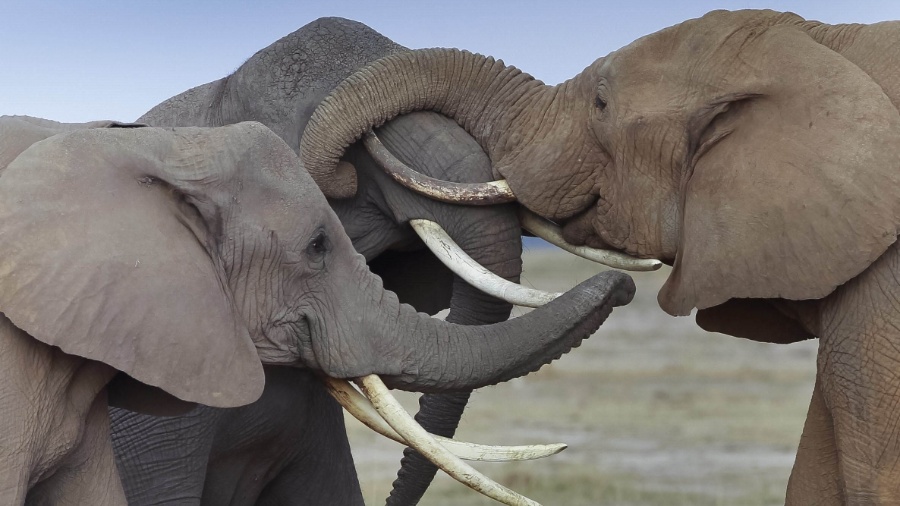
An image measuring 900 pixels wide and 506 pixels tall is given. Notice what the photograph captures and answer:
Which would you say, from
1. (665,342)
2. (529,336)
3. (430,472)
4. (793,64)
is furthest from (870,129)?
(665,342)

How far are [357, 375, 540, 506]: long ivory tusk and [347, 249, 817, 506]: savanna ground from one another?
1.24 m

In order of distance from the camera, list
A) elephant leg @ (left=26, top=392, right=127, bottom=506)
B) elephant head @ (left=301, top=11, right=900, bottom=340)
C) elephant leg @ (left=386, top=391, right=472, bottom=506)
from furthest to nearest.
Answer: elephant leg @ (left=386, top=391, right=472, bottom=506) < elephant head @ (left=301, top=11, right=900, bottom=340) < elephant leg @ (left=26, top=392, right=127, bottom=506)

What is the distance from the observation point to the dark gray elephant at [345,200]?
187 inches

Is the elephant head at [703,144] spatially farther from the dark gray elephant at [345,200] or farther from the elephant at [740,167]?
the dark gray elephant at [345,200]

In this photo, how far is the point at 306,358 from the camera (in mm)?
3762

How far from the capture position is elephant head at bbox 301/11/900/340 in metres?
3.94

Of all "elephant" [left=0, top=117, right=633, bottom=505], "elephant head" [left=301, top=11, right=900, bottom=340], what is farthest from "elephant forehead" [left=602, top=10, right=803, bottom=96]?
"elephant" [left=0, top=117, right=633, bottom=505]

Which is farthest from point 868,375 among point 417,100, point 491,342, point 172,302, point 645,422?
point 645,422

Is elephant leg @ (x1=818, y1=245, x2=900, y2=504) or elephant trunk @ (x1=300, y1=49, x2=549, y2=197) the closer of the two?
elephant leg @ (x1=818, y1=245, x2=900, y2=504)

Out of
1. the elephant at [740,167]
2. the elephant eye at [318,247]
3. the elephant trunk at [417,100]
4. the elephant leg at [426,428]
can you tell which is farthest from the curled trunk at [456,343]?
the elephant leg at [426,428]

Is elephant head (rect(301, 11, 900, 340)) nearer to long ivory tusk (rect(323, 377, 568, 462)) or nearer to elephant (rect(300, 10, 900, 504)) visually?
elephant (rect(300, 10, 900, 504))

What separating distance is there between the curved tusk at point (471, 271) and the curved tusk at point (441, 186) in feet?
0.34

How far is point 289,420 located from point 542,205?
963 millimetres

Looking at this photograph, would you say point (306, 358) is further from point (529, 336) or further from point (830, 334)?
point (830, 334)
